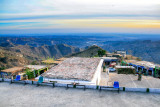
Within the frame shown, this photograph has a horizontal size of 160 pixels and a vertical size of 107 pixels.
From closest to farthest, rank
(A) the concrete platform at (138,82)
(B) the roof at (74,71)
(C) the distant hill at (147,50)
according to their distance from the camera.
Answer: (B) the roof at (74,71) → (A) the concrete platform at (138,82) → (C) the distant hill at (147,50)

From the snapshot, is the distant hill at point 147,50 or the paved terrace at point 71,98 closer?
the paved terrace at point 71,98

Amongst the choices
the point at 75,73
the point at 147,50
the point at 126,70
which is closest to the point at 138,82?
the point at 126,70

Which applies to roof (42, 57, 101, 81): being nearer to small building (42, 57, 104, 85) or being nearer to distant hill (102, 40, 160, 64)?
small building (42, 57, 104, 85)

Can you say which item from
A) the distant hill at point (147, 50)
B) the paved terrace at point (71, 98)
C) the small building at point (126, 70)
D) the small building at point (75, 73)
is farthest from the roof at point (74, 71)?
the distant hill at point (147, 50)

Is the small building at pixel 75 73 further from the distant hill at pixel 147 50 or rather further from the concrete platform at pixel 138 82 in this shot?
the distant hill at pixel 147 50

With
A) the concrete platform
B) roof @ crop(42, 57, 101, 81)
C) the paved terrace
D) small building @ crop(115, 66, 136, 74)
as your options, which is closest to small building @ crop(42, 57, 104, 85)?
roof @ crop(42, 57, 101, 81)

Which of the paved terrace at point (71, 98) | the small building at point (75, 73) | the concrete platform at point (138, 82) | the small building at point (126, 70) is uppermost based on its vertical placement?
the small building at point (75, 73)

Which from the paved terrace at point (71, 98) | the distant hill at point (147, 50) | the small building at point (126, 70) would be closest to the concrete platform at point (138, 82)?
the small building at point (126, 70)

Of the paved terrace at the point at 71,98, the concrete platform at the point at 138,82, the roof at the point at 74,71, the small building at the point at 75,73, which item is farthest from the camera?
the concrete platform at the point at 138,82

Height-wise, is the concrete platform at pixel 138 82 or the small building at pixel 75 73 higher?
the small building at pixel 75 73

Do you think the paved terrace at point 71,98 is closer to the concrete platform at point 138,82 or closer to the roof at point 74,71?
the roof at point 74,71
